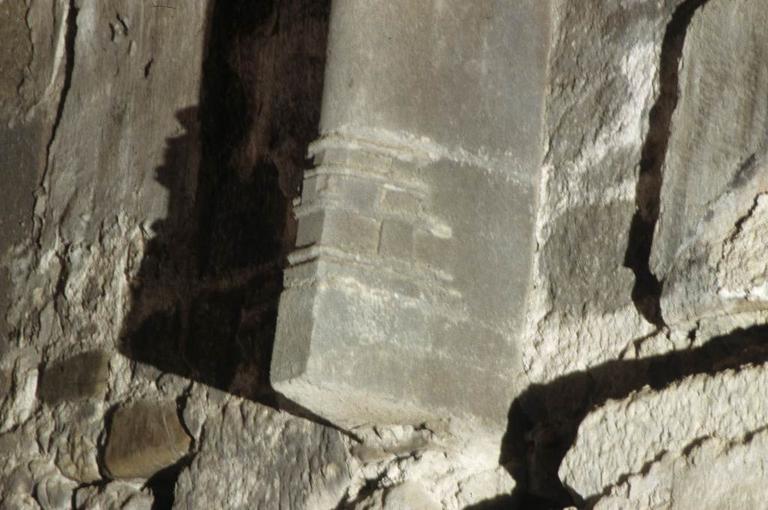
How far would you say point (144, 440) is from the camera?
9.29 ft

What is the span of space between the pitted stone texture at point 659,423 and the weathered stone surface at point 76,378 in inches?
47.7

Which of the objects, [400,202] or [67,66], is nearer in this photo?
[400,202]

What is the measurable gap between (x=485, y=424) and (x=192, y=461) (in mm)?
657

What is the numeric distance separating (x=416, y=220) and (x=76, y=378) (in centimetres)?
105

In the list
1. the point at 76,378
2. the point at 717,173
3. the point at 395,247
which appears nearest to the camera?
the point at 717,173

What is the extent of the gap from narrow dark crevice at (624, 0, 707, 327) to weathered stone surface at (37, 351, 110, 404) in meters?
1.20

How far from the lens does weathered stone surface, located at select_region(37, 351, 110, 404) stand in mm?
2998

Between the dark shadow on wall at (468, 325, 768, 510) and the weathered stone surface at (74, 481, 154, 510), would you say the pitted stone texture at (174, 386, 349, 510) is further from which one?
the dark shadow on wall at (468, 325, 768, 510)

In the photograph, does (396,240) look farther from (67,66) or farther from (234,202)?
(67,66)

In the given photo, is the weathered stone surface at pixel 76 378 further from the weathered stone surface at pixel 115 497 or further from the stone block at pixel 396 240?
the stone block at pixel 396 240

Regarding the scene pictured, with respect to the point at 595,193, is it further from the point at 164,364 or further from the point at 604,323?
the point at 164,364

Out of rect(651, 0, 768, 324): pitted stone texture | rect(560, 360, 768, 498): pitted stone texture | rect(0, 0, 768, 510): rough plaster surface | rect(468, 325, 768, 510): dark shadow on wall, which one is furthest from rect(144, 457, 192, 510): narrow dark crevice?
rect(651, 0, 768, 324): pitted stone texture

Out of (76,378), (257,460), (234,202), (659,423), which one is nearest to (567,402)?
(659,423)

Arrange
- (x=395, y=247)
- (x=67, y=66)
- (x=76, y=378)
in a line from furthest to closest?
(x=67, y=66) < (x=76, y=378) < (x=395, y=247)
